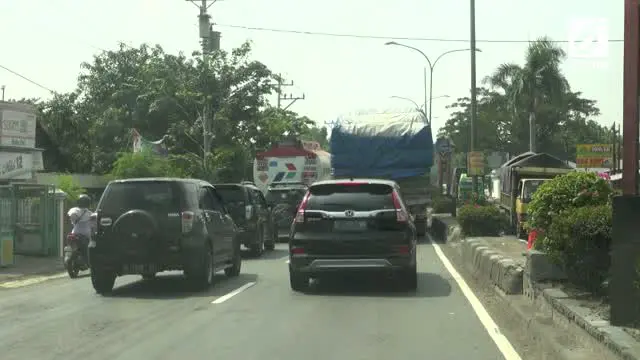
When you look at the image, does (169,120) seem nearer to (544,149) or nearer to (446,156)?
(446,156)

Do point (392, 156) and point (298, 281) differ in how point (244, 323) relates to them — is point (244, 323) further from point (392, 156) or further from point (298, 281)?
point (392, 156)

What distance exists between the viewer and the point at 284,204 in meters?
24.8

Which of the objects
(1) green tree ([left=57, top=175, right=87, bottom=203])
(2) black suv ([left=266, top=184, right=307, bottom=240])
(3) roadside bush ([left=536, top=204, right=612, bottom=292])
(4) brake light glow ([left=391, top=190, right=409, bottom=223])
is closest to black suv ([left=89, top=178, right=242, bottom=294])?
(4) brake light glow ([left=391, top=190, right=409, bottom=223])

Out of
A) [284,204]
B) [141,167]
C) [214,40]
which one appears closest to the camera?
[284,204]

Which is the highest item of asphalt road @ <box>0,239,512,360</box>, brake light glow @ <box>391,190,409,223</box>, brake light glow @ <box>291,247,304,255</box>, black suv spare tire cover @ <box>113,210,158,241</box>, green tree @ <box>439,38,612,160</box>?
green tree @ <box>439,38,612,160</box>

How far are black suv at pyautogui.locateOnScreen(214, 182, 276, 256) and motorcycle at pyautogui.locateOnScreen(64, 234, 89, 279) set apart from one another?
387cm

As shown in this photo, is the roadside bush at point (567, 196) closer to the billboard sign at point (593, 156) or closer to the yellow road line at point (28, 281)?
the yellow road line at point (28, 281)

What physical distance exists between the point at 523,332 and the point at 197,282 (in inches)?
228

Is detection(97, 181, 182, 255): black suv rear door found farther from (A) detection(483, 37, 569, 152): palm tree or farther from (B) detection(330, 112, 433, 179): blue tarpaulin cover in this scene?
(A) detection(483, 37, 569, 152): palm tree

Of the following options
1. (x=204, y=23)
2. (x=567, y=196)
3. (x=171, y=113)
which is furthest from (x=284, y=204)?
(x=171, y=113)

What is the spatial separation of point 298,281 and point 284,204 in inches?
500

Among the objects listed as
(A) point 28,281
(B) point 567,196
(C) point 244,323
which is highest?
(B) point 567,196

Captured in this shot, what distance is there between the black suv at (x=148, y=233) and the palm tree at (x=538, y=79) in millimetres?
43740

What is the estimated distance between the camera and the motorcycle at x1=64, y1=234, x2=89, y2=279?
49.9 ft
